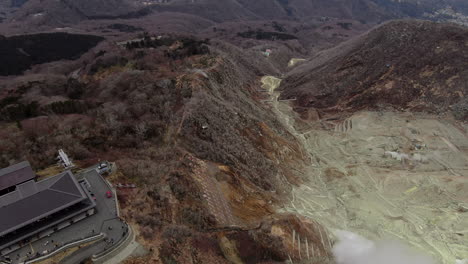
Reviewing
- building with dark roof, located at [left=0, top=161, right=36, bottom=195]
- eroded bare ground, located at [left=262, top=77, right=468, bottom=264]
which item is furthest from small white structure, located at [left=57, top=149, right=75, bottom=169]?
eroded bare ground, located at [left=262, top=77, right=468, bottom=264]

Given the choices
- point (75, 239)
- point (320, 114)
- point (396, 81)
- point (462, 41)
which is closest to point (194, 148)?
point (75, 239)

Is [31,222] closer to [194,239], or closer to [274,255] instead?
[194,239]

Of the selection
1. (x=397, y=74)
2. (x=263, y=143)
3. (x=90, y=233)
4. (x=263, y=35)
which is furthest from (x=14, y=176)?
(x=263, y=35)

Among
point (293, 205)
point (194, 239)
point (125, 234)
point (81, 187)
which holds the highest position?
point (81, 187)

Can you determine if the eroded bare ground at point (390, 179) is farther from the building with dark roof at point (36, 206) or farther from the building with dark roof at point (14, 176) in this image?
the building with dark roof at point (14, 176)

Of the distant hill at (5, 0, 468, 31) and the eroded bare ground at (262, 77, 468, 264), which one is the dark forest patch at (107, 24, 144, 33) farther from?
the eroded bare ground at (262, 77, 468, 264)
